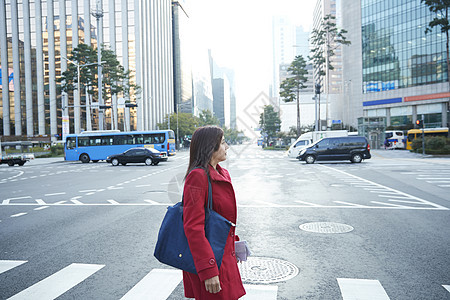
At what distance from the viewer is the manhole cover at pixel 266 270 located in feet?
14.1

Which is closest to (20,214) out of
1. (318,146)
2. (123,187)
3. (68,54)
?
(123,187)

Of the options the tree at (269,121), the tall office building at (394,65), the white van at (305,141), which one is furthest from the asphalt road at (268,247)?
the tree at (269,121)

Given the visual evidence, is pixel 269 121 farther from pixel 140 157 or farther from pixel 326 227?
pixel 326 227

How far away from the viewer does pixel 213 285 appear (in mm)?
2234

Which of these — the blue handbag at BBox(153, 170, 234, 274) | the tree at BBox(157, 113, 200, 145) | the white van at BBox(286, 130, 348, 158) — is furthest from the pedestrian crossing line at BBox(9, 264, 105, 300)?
the tree at BBox(157, 113, 200, 145)

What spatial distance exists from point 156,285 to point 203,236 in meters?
2.24

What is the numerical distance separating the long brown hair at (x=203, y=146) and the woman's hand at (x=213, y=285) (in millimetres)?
711

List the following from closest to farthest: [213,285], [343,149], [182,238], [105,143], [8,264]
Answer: [213,285]
[182,238]
[8,264]
[343,149]
[105,143]

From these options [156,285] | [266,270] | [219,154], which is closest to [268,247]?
[266,270]

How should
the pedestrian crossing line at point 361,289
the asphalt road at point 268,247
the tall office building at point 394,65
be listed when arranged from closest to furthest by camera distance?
1. the pedestrian crossing line at point 361,289
2. the asphalt road at point 268,247
3. the tall office building at point 394,65

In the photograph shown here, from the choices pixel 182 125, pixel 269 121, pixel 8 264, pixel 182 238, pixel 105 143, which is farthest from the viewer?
pixel 182 125

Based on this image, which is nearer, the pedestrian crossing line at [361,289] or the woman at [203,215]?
the woman at [203,215]

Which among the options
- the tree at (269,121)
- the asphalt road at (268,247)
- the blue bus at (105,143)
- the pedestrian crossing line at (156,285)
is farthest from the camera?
the tree at (269,121)

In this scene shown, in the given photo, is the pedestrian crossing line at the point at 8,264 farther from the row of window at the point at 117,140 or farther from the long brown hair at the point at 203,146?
the row of window at the point at 117,140
